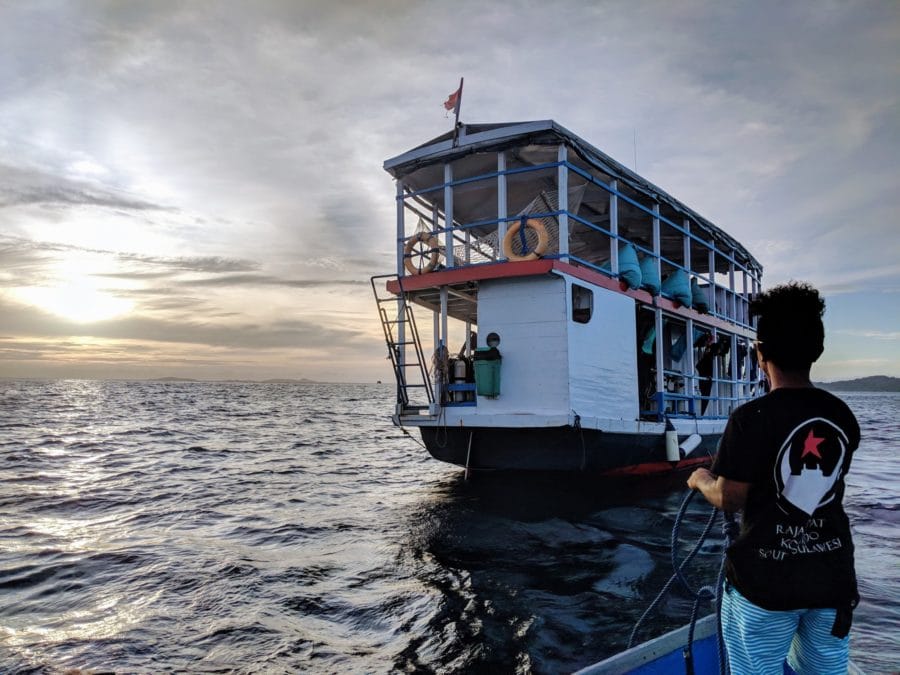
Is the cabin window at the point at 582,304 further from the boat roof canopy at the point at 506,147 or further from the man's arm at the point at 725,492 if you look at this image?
the man's arm at the point at 725,492

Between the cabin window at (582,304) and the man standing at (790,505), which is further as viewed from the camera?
the cabin window at (582,304)

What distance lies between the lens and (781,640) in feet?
8.03

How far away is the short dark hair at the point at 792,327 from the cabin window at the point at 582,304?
24.2 ft

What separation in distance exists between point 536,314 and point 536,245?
1.10m

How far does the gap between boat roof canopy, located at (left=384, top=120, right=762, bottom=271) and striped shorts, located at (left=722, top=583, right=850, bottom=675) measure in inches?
336

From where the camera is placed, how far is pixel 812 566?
92.7 inches

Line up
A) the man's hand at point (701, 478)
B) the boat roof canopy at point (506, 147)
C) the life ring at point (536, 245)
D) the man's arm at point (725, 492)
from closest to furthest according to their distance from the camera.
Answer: the man's arm at point (725, 492), the man's hand at point (701, 478), the life ring at point (536, 245), the boat roof canopy at point (506, 147)

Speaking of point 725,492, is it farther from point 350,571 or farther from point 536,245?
point 536,245

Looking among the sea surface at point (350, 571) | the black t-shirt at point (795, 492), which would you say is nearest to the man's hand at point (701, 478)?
the black t-shirt at point (795, 492)

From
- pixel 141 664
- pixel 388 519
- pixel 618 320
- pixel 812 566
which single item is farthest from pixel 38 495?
pixel 812 566

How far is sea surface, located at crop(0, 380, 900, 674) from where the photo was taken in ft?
16.8

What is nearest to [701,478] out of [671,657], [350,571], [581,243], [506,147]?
[671,657]

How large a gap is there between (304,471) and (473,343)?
5.82 m

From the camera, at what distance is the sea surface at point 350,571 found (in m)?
5.11
